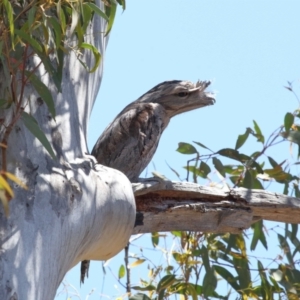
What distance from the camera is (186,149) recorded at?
3.64m

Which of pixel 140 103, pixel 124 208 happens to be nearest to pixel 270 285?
pixel 140 103

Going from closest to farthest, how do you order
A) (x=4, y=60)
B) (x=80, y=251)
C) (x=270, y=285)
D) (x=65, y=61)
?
(x=4, y=60), (x=80, y=251), (x=65, y=61), (x=270, y=285)

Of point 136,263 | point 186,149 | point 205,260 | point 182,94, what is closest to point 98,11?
point 186,149

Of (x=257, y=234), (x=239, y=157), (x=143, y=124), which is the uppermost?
(x=143, y=124)

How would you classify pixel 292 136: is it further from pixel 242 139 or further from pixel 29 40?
pixel 29 40

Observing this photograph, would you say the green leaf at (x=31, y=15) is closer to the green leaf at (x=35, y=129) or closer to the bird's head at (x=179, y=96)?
the green leaf at (x=35, y=129)

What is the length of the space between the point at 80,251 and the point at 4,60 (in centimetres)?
63

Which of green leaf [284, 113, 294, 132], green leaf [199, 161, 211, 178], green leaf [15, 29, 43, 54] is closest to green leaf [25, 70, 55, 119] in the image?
green leaf [15, 29, 43, 54]

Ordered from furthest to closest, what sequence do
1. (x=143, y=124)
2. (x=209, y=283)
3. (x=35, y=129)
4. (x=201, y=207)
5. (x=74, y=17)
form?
(x=143, y=124) < (x=209, y=283) < (x=201, y=207) < (x=74, y=17) < (x=35, y=129)

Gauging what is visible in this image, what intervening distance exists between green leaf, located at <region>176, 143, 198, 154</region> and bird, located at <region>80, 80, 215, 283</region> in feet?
0.72

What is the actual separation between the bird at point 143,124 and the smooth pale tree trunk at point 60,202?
83cm

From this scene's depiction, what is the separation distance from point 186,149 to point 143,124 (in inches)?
11.9

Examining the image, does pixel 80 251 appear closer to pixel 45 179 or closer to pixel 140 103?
pixel 45 179

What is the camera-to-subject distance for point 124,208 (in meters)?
2.67
